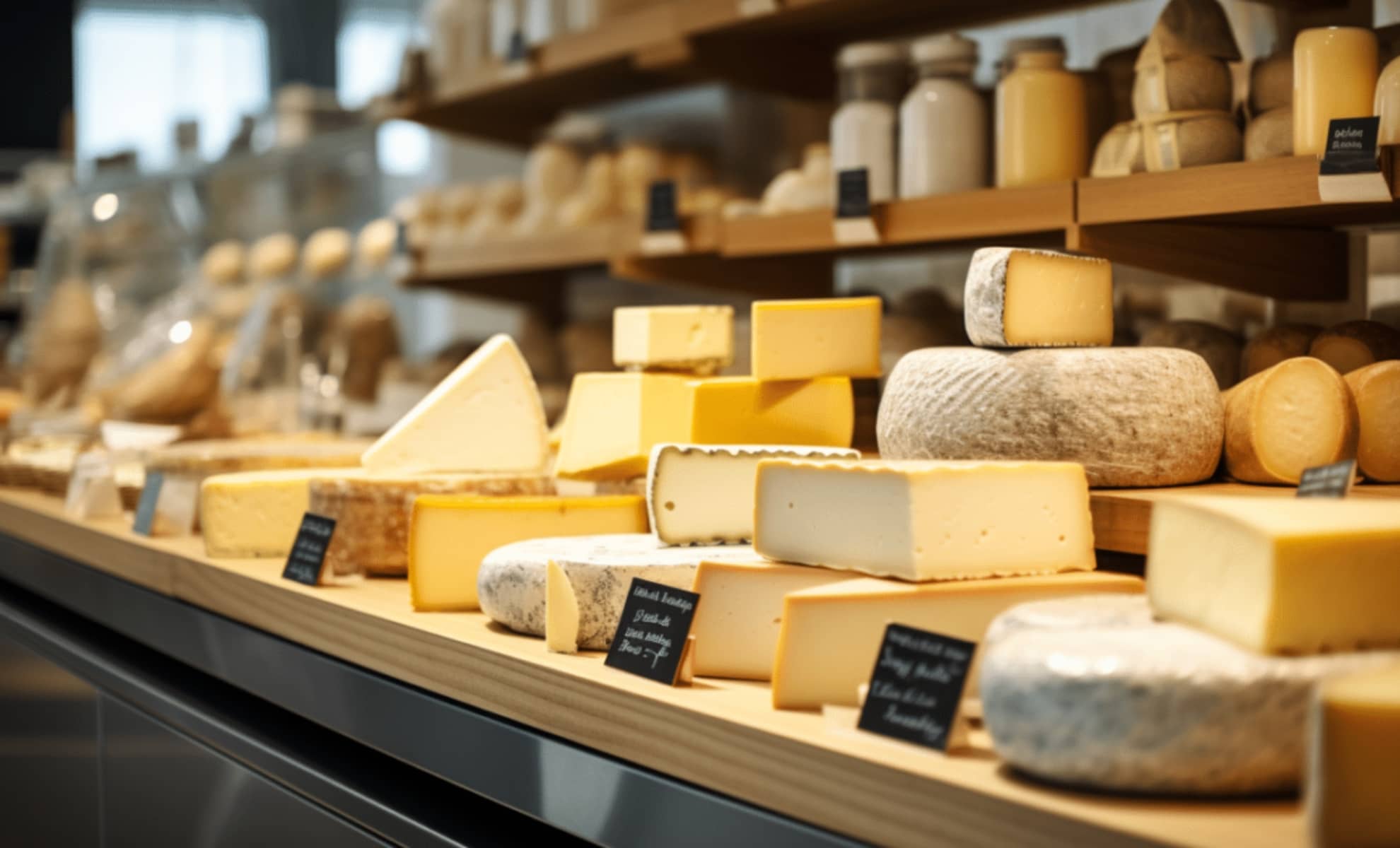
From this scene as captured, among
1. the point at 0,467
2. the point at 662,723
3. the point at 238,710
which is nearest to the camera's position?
the point at 662,723

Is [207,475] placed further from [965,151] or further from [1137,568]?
[1137,568]

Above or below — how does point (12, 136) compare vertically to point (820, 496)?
above

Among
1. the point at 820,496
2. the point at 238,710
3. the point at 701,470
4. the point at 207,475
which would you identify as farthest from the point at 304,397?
the point at 820,496

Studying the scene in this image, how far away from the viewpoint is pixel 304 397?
3309 millimetres

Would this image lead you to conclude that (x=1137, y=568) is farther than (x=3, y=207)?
No

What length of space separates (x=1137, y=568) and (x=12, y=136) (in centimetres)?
639

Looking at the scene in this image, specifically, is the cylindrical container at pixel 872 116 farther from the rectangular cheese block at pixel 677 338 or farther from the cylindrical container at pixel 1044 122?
the rectangular cheese block at pixel 677 338

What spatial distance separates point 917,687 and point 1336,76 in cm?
80

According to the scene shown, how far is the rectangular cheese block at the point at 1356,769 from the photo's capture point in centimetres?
66

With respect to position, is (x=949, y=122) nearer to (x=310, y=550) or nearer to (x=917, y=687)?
(x=310, y=550)

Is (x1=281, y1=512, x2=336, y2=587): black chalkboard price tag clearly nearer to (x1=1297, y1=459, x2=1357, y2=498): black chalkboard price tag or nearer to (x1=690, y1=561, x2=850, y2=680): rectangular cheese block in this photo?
(x1=690, y1=561, x2=850, y2=680): rectangular cheese block

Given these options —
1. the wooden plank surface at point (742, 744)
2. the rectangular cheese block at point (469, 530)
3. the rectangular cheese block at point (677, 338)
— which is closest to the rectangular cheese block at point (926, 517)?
the wooden plank surface at point (742, 744)

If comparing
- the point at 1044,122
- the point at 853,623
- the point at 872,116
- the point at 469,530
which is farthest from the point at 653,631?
the point at 872,116

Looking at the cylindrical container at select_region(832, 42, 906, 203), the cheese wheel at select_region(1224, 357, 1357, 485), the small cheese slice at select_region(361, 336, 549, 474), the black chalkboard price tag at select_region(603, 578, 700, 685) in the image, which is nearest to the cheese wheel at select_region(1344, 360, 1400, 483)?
the cheese wheel at select_region(1224, 357, 1357, 485)
